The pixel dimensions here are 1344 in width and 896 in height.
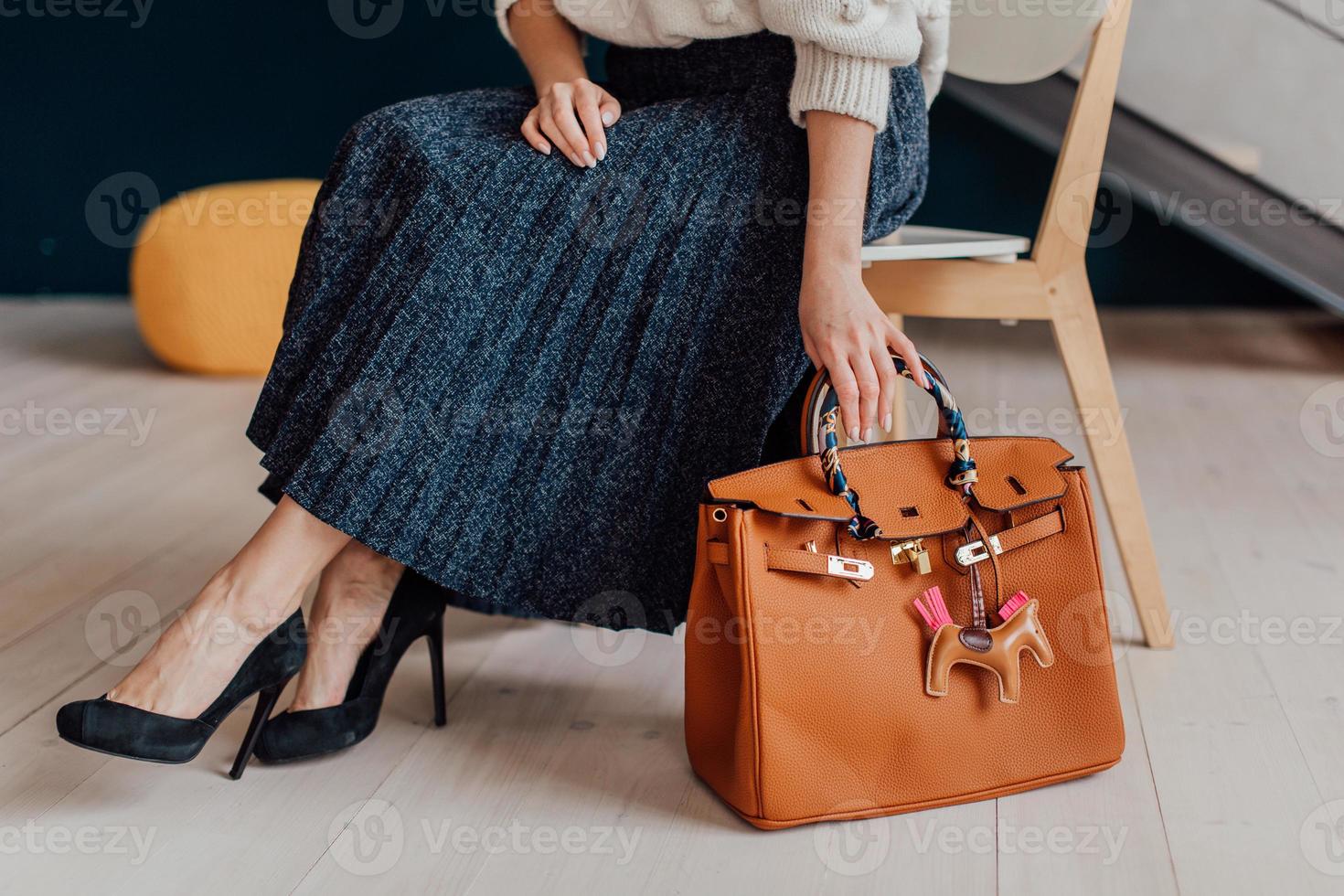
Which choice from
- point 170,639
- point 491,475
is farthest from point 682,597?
point 170,639

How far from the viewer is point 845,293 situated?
3.21ft

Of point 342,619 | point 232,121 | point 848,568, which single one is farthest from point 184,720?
point 232,121

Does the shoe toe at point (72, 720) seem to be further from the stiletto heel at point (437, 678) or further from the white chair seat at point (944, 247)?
the white chair seat at point (944, 247)

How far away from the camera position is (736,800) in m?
0.92

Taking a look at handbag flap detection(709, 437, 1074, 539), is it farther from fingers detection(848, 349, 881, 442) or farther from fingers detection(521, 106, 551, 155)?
fingers detection(521, 106, 551, 155)

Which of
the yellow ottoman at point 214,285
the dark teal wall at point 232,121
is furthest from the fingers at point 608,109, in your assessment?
the dark teal wall at point 232,121

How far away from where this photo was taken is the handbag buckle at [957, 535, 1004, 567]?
0.92 metres

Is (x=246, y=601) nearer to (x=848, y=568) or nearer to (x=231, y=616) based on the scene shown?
(x=231, y=616)

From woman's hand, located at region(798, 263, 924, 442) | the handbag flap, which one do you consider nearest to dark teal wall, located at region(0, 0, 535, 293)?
woman's hand, located at region(798, 263, 924, 442)

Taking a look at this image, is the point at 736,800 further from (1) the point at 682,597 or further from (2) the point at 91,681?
(2) the point at 91,681

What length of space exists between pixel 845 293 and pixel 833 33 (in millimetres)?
217

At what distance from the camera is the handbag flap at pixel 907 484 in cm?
→ 89

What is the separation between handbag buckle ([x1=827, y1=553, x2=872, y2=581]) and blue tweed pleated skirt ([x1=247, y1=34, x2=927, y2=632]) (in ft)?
0.62

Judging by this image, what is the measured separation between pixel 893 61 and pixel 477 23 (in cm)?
237
